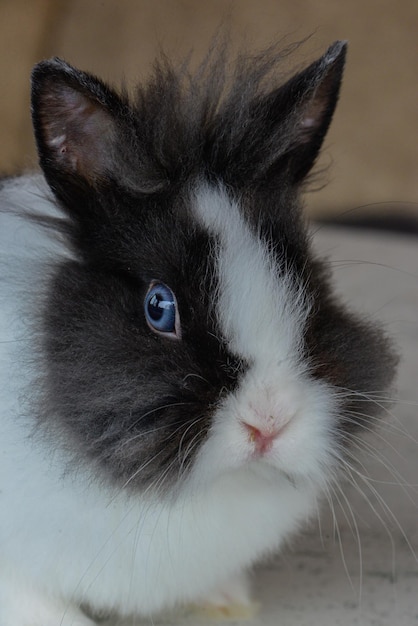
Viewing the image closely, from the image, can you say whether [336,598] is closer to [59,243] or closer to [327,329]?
[327,329]

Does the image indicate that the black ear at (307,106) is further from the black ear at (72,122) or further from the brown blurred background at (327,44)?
the brown blurred background at (327,44)

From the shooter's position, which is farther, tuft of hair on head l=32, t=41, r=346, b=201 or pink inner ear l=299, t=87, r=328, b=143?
pink inner ear l=299, t=87, r=328, b=143

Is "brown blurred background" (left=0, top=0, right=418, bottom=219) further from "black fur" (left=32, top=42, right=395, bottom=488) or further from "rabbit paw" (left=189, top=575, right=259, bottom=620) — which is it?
"rabbit paw" (left=189, top=575, right=259, bottom=620)

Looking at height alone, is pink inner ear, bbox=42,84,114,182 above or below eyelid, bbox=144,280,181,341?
above

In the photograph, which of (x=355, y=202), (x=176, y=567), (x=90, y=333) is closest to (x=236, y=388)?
(x=90, y=333)

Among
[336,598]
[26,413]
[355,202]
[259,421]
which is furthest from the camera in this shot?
[355,202]

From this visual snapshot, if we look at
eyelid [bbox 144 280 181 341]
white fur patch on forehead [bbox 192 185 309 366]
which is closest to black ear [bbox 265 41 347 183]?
white fur patch on forehead [bbox 192 185 309 366]

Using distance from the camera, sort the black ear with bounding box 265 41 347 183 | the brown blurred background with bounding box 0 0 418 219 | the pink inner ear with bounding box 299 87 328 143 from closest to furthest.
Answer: the black ear with bounding box 265 41 347 183
the pink inner ear with bounding box 299 87 328 143
the brown blurred background with bounding box 0 0 418 219

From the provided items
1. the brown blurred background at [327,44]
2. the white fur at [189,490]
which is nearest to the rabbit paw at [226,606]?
the white fur at [189,490]
